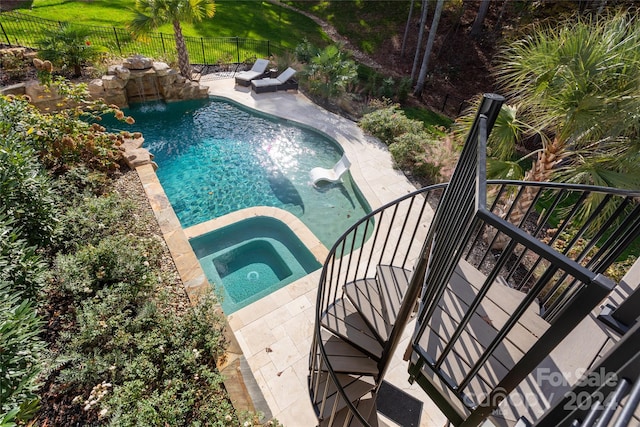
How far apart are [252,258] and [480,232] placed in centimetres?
415

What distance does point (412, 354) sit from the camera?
236 cm

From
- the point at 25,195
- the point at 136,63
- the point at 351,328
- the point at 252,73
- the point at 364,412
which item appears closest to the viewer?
the point at 364,412

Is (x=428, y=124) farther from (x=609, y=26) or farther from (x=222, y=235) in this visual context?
(x=222, y=235)

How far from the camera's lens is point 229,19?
1792 cm

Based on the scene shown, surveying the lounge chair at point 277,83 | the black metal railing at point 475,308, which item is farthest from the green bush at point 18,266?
the lounge chair at point 277,83

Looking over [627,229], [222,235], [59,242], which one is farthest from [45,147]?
[627,229]

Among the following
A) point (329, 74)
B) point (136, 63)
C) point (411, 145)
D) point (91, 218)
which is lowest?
point (91, 218)

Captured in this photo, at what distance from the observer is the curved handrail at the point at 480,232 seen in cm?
223

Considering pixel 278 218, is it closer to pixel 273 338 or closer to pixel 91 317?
pixel 273 338

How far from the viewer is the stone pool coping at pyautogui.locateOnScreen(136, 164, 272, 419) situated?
340cm

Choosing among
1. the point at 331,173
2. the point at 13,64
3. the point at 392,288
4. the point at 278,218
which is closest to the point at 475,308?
A: the point at 392,288

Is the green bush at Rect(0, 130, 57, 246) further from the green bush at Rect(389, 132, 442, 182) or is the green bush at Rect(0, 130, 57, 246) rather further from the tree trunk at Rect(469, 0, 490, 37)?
the tree trunk at Rect(469, 0, 490, 37)

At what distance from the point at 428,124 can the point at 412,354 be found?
1105cm

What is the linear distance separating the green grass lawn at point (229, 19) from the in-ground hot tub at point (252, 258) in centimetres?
1095
